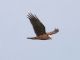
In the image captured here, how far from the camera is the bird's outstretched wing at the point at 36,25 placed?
98.2ft

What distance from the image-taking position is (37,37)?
31047mm

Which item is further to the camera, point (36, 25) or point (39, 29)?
point (39, 29)

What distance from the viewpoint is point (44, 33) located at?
3166cm

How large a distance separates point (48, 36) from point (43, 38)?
0.55 meters

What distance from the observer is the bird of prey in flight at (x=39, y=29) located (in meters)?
30.0

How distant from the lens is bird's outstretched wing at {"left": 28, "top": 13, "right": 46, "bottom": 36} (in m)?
29.9

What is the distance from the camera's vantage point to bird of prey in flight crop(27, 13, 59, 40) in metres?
30.0

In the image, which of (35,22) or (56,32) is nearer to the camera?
(35,22)

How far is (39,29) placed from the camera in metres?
31.3

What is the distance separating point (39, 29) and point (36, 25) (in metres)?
1.03

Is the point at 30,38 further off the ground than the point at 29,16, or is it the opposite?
the point at 29,16

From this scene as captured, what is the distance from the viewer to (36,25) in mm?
30359

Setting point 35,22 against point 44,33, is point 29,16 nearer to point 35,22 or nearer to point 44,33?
point 35,22

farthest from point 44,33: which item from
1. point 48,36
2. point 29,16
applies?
point 29,16
